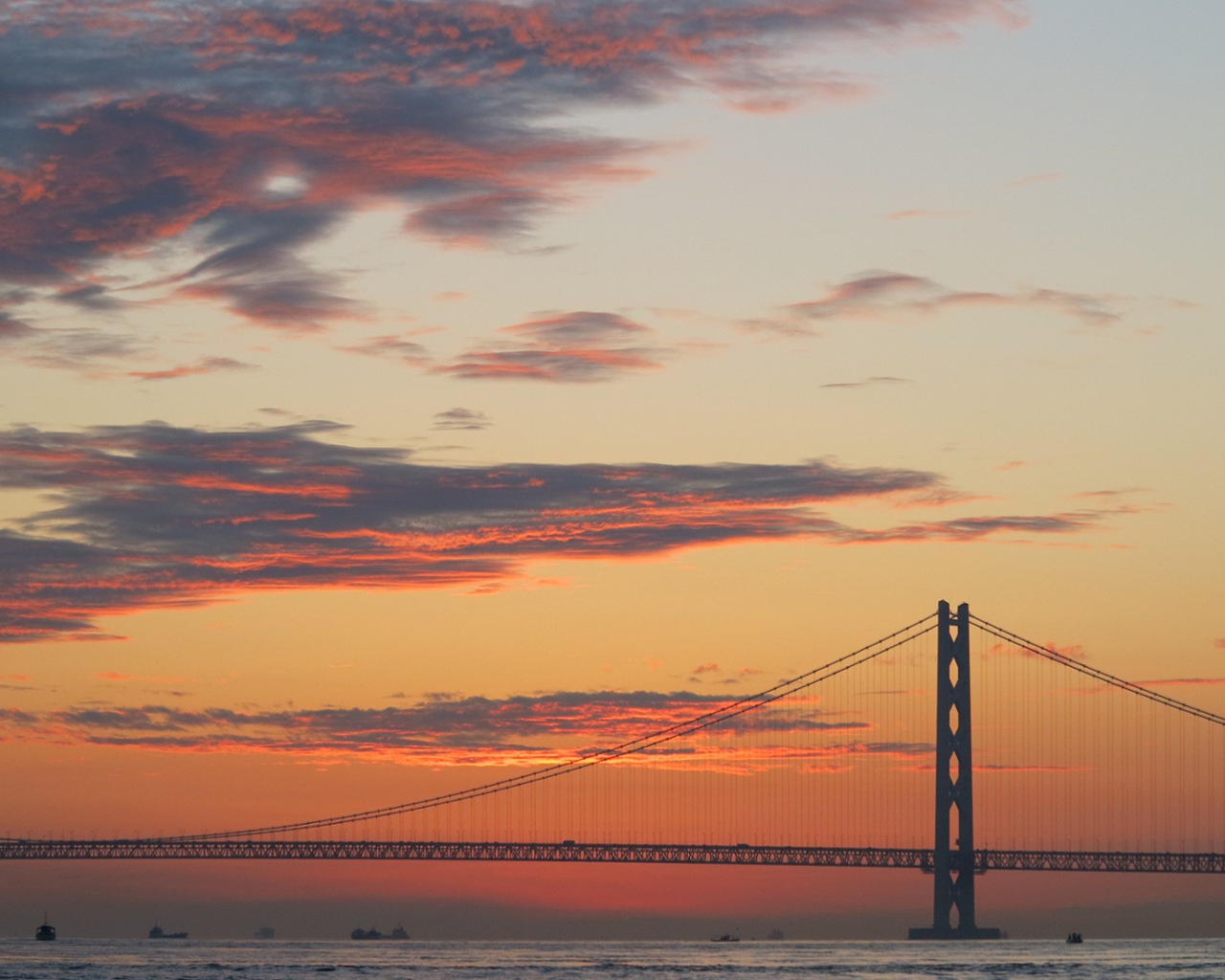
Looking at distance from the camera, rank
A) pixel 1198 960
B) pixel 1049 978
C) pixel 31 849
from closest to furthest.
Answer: pixel 1049 978
pixel 1198 960
pixel 31 849

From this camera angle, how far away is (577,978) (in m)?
105

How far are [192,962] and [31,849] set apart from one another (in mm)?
18135

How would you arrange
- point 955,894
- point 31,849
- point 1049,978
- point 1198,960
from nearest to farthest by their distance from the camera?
1. point 1049,978
2. point 955,894
3. point 1198,960
4. point 31,849

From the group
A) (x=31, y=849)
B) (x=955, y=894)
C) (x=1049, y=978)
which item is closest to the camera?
(x=1049, y=978)

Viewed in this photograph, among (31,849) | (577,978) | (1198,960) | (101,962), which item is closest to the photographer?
(577,978)

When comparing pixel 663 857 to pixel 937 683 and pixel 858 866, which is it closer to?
pixel 858 866

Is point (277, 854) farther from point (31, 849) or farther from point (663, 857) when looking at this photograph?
point (663, 857)

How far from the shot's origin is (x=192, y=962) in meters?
136

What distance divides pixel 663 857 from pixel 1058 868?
2579 centimetres

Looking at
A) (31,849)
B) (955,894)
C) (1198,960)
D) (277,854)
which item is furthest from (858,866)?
(31,849)

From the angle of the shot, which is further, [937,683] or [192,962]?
[192,962]

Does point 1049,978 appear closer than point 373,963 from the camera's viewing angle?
Yes

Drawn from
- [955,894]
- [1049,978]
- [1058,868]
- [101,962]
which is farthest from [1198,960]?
[101,962]

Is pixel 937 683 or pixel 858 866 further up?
pixel 937 683
